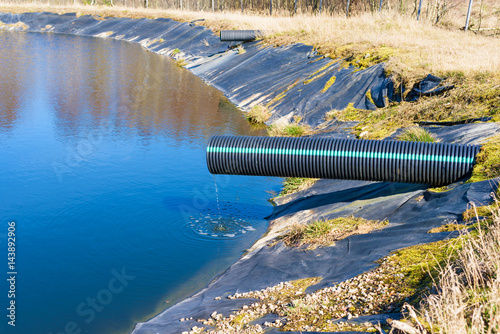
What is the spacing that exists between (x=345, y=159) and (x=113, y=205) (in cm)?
566

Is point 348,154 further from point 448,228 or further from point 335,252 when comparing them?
point 448,228

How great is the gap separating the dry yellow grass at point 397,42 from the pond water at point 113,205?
5547mm

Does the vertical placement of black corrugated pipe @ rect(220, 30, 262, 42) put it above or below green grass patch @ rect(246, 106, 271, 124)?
above

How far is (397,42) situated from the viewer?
19375 mm

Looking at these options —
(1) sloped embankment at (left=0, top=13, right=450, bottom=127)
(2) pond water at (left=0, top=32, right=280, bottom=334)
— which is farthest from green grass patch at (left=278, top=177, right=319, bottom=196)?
(1) sloped embankment at (left=0, top=13, right=450, bottom=127)

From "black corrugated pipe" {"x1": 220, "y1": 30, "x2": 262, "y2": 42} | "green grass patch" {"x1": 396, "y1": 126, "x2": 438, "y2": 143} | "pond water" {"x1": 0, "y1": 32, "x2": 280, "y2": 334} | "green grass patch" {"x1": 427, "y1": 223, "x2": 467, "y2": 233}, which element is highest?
"black corrugated pipe" {"x1": 220, "y1": 30, "x2": 262, "y2": 42}

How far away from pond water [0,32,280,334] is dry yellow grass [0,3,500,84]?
555 cm

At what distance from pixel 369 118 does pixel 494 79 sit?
3.48 m

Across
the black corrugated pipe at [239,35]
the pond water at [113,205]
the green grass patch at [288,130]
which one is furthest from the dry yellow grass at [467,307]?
the black corrugated pipe at [239,35]

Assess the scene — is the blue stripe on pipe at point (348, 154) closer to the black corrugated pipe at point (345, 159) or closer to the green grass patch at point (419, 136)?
the black corrugated pipe at point (345, 159)

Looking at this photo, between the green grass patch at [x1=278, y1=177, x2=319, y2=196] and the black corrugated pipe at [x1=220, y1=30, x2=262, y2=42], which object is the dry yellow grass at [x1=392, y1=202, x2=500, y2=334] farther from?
the black corrugated pipe at [x1=220, y1=30, x2=262, y2=42]

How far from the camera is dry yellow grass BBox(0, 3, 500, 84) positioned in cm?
1448

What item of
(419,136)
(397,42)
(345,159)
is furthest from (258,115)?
(345,159)

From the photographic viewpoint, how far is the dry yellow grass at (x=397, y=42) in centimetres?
1448
